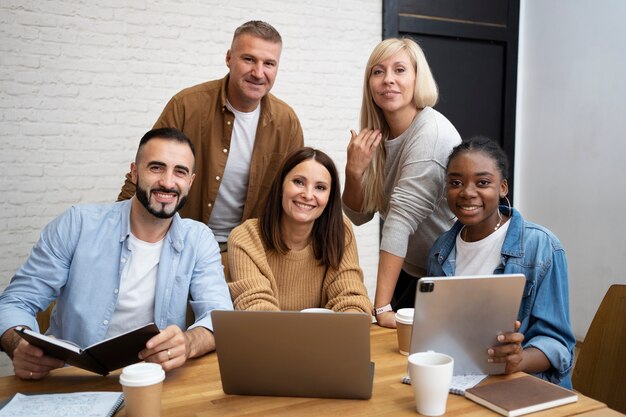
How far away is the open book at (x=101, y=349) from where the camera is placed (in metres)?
1.23

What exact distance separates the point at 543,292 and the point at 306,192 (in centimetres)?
81

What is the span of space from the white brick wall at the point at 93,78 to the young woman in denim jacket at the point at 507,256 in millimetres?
2441

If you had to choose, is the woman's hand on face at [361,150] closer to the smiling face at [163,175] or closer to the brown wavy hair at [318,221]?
the brown wavy hair at [318,221]

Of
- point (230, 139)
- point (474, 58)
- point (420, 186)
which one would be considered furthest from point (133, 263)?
point (474, 58)

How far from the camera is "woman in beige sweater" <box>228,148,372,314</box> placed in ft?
6.39

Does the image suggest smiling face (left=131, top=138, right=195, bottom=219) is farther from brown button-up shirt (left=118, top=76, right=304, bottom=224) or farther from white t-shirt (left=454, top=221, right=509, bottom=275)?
white t-shirt (left=454, top=221, right=509, bottom=275)

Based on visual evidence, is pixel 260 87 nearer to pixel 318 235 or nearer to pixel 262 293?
pixel 318 235

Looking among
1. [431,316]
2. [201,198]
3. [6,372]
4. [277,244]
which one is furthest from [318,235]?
[6,372]

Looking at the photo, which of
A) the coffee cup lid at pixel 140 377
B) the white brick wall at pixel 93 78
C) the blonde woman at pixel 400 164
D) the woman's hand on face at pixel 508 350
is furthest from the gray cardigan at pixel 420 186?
the white brick wall at pixel 93 78

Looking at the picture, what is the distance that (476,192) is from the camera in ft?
6.00

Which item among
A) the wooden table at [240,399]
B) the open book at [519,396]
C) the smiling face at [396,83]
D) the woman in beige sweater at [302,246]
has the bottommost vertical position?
the wooden table at [240,399]

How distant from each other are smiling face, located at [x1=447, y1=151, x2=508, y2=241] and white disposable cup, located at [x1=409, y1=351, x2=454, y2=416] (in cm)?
74

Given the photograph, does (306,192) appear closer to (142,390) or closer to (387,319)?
(387,319)

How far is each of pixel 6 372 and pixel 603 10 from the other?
4.34m
